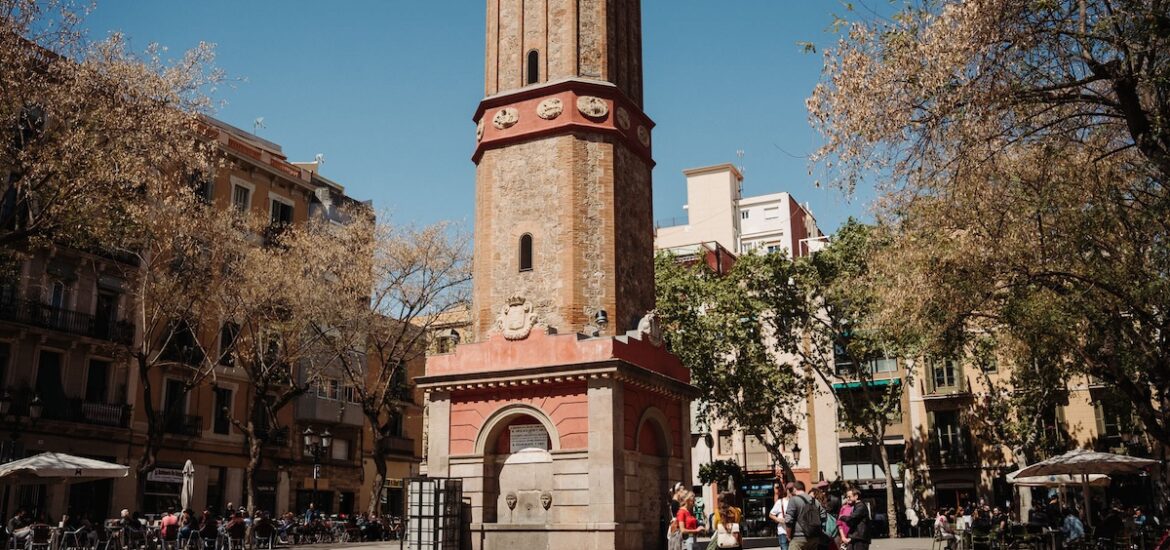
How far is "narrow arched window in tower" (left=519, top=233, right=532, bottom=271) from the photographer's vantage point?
22141 millimetres

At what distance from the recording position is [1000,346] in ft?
72.0

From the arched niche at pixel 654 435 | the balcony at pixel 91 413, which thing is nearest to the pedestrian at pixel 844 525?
the arched niche at pixel 654 435

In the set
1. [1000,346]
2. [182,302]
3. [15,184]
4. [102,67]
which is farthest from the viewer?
[182,302]

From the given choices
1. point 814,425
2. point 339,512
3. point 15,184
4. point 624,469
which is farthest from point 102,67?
point 814,425

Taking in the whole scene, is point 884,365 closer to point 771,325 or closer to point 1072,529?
point 771,325

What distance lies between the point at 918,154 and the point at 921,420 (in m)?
33.1

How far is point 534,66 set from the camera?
77.4ft

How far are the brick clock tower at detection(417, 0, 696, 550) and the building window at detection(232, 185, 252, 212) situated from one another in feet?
63.0

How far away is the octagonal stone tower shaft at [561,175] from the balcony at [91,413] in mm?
17084

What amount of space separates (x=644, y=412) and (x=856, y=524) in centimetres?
858

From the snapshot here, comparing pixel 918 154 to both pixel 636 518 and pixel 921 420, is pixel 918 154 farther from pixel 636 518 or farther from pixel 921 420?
pixel 921 420

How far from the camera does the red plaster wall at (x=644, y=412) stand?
807 inches

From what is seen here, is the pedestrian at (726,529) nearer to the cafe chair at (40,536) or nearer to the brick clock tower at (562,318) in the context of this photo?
the brick clock tower at (562,318)

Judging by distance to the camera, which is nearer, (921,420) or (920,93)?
(920,93)
